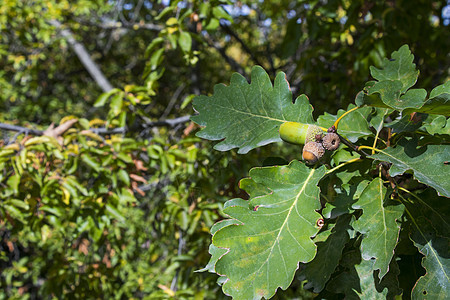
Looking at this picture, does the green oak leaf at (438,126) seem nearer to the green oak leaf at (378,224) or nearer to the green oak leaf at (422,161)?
the green oak leaf at (422,161)

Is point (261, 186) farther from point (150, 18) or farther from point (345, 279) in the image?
point (150, 18)

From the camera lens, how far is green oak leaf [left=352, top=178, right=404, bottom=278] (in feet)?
3.20

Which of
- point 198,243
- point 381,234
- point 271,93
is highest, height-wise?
point 271,93

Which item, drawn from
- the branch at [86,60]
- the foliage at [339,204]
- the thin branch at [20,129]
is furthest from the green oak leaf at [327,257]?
the branch at [86,60]

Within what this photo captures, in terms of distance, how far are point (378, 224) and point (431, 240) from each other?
0.17 metres

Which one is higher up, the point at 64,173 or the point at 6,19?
the point at 6,19

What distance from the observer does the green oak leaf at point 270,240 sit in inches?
36.7

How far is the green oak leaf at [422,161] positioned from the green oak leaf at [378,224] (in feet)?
0.26

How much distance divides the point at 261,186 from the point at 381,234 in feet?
1.03

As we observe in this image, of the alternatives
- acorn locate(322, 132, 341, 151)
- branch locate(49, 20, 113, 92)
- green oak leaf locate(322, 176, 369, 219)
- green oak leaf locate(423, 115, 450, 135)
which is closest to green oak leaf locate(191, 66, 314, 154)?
acorn locate(322, 132, 341, 151)

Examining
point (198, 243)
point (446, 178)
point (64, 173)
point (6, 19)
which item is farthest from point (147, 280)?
point (446, 178)

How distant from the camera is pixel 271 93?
1169 mm

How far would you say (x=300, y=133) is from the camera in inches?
40.8

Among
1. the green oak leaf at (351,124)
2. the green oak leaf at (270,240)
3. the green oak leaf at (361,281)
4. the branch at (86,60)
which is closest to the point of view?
the green oak leaf at (270,240)
